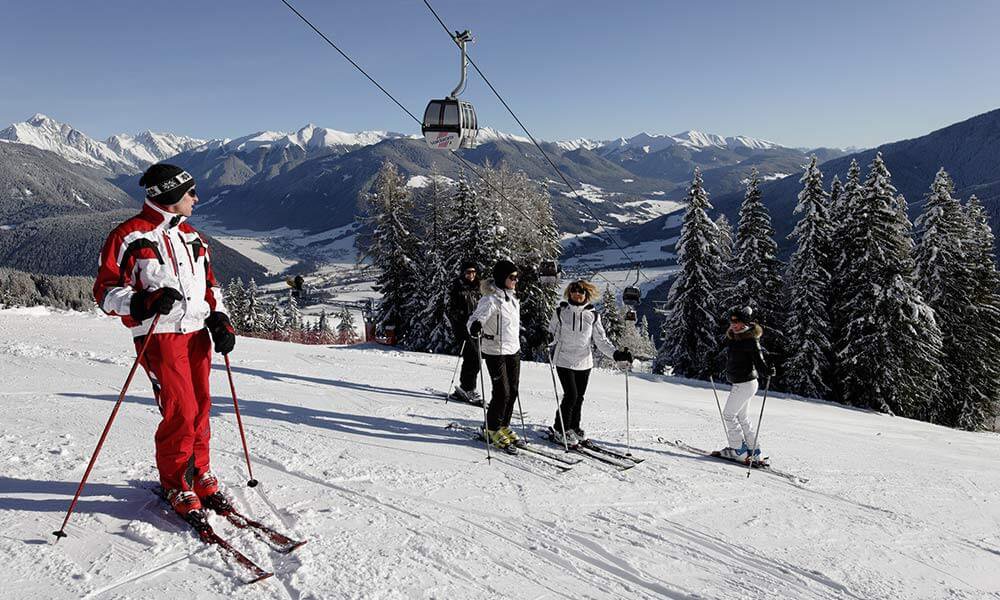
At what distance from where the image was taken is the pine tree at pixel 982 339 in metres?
25.2

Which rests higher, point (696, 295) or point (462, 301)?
point (696, 295)

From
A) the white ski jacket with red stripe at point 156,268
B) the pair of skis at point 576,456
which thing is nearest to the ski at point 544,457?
the pair of skis at point 576,456

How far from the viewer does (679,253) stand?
27.7 m

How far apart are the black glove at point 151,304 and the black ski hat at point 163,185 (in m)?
0.63

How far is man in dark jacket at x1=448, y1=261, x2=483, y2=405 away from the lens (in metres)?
8.63

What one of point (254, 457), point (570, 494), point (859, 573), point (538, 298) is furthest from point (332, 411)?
point (538, 298)

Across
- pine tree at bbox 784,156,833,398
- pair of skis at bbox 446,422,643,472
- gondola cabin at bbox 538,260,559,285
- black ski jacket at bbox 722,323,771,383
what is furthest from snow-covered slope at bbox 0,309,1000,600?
pine tree at bbox 784,156,833,398

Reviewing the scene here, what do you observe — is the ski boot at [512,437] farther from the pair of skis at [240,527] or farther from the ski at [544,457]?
the pair of skis at [240,527]

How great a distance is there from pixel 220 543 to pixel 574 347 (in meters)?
3.94

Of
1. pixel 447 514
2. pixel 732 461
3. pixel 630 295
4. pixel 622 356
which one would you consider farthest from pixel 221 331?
pixel 630 295

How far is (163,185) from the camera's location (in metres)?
3.63

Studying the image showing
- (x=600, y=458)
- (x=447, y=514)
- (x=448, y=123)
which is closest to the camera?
(x=447, y=514)

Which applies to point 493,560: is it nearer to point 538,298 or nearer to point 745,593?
point 745,593

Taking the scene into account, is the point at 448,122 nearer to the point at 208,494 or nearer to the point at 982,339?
the point at 208,494
